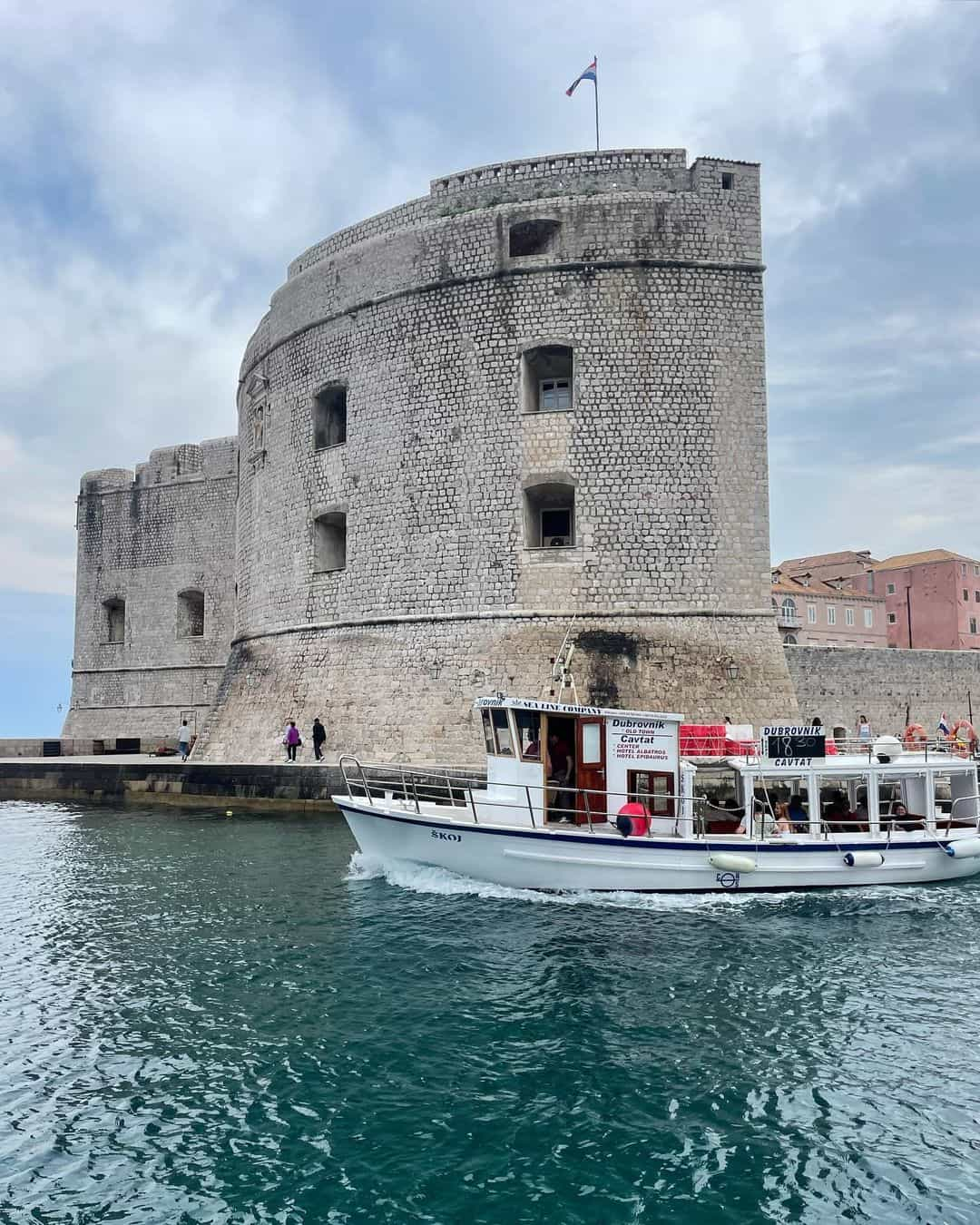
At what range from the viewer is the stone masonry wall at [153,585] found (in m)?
30.1

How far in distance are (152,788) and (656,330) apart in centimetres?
1309

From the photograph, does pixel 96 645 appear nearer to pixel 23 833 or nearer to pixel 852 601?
pixel 23 833

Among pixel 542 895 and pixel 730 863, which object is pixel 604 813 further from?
pixel 730 863

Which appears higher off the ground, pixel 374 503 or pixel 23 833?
pixel 374 503

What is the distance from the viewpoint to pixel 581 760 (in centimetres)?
1155

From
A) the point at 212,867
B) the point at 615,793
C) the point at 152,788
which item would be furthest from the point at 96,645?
the point at 615,793

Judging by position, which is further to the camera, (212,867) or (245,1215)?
(212,867)

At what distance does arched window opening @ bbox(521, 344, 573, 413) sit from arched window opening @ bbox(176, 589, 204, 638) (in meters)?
15.7

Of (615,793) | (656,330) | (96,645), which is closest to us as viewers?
(615,793)

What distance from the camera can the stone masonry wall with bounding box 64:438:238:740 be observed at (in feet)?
98.8

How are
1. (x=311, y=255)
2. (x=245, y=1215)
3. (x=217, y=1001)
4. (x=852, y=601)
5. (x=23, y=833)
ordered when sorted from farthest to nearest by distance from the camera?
(x=852, y=601), (x=311, y=255), (x=23, y=833), (x=217, y=1001), (x=245, y=1215)

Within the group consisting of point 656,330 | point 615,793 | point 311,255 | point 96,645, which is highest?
point 311,255

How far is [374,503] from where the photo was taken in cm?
1975

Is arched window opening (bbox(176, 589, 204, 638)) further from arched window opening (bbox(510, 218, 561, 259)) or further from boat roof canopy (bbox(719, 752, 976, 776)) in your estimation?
boat roof canopy (bbox(719, 752, 976, 776))
